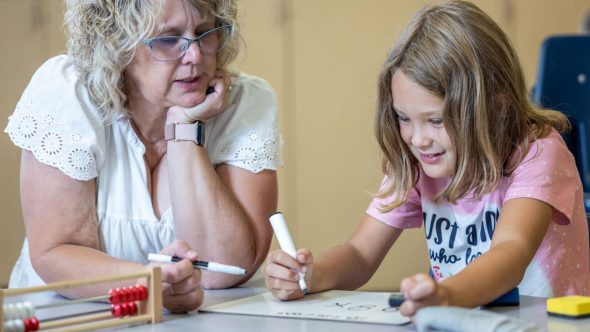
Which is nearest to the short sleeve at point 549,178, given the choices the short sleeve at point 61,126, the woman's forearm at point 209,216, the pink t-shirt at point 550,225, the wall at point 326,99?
the pink t-shirt at point 550,225

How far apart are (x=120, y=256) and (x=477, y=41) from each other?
2.59 feet

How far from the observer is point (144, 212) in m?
1.70

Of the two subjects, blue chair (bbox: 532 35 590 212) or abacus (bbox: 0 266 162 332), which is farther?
blue chair (bbox: 532 35 590 212)

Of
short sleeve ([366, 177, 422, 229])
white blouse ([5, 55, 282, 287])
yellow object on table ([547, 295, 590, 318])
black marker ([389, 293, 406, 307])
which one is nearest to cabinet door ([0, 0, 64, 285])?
white blouse ([5, 55, 282, 287])

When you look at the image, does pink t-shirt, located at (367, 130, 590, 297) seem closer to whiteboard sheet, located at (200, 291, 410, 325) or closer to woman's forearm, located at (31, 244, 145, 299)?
whiteboard sheet, located at (200, 291, 410, 325)

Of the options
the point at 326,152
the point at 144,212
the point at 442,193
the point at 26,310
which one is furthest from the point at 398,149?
the point at 326,152

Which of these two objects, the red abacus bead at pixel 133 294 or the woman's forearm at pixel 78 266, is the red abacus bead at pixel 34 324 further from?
the woman's forearm at pixel 78 266

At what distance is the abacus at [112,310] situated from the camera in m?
1.07

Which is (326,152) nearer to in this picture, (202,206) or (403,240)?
(403,240)

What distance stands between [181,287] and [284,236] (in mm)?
185

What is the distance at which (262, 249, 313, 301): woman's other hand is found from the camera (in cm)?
132

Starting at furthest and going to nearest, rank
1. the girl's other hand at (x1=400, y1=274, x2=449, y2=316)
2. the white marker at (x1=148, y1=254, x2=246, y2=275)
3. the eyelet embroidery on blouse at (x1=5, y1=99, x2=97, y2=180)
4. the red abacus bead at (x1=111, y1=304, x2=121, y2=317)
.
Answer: the eyelet embroidery on blouse at (x1=5, y1=99, x2=97, y2=180) < the white marker at (x1=148, y1=254, x2=246, y2=275) < the red abacus bead at (x1=111, y1=304, x2=121, y2=317) < the girl's other hand at (x1=400, y1=274, x2=449, y2=316)

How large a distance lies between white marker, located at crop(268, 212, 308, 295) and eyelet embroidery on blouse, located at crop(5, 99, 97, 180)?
0.44 metres

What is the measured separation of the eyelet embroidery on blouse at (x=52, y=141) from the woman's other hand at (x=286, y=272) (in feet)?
1.42
